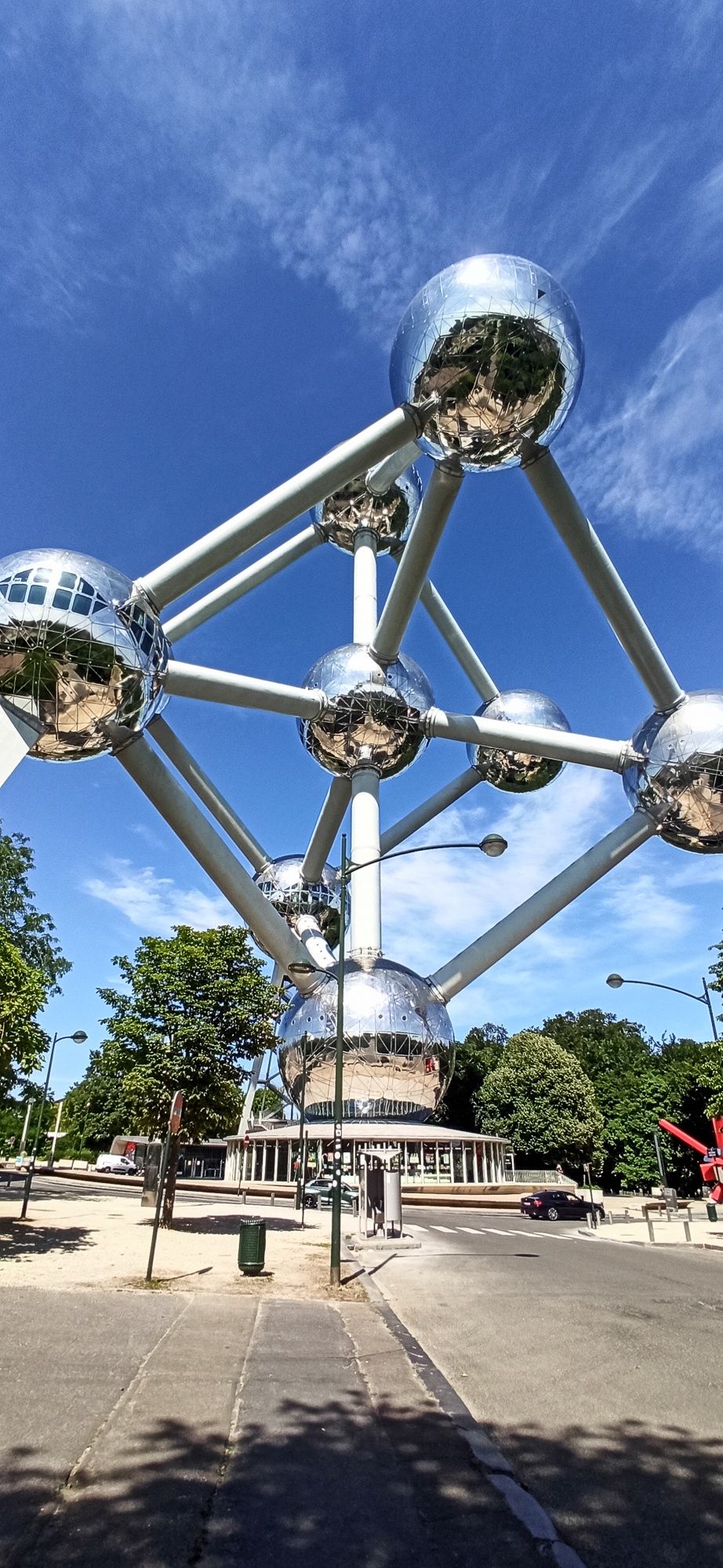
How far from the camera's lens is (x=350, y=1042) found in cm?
1440

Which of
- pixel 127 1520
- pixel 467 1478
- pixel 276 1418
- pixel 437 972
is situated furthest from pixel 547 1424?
pixel 437 972

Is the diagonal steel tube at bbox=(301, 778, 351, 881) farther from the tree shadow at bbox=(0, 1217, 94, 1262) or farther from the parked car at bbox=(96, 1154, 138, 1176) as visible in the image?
the parked car at bbox=(96, 1154, 138, 1176)

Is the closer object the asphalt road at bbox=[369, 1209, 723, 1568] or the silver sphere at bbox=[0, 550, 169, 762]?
the asphalt road at bbox=[369, 1209, 723, 1568]

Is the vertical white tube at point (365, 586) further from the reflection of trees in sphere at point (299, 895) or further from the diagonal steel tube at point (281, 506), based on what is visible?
the reflection of trees in sphere at point (299, 895)

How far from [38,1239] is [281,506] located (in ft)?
43.8

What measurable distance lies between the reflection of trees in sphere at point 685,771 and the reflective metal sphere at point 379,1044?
516 cm

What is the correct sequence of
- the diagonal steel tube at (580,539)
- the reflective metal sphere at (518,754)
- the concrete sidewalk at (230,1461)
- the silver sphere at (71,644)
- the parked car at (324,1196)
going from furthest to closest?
the parked car at (324,1196), the reflective metal sphere at (518,754), the diagonal steel tube at (580,539), the silver sphere at (71,644), the concrete sidewalk at (230,1461)

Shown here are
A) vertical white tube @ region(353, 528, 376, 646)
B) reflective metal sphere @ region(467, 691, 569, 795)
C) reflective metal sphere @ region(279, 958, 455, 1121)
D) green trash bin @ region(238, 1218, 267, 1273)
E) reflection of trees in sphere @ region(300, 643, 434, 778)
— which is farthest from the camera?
reflective metal sphere @ region(467, 691, 569, 795)

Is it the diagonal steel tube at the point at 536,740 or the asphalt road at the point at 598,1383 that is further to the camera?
the diagonal steel tube at the point at 536,740

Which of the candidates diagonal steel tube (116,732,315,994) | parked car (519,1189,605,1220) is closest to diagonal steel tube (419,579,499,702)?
diagonal steel tube (116,732,315,994)

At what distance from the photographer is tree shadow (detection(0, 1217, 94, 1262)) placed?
14070mm

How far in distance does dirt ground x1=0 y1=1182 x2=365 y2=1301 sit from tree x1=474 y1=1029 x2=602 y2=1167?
97.3 feet

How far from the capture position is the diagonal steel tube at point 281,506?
11.4 m

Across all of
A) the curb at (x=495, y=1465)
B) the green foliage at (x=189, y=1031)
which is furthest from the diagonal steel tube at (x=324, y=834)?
the curb at (x=495, y=1465)
